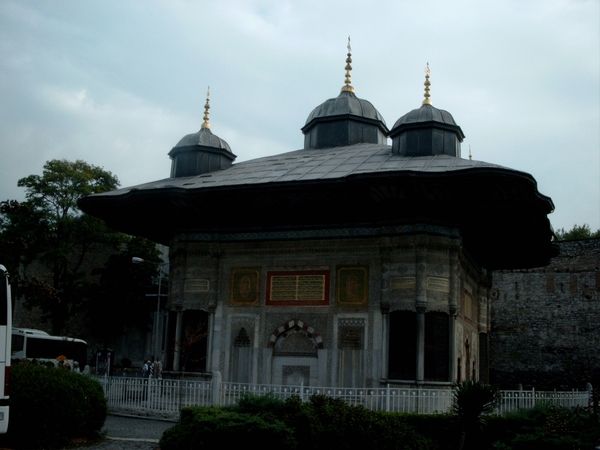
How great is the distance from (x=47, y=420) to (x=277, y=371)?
709 centimetres

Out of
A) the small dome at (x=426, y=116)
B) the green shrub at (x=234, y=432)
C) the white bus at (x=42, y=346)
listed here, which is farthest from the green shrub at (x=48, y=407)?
the white bus at (x=42, y=346)

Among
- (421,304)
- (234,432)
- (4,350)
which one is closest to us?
(4,350)

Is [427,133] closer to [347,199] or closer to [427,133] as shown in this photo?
[427,133]

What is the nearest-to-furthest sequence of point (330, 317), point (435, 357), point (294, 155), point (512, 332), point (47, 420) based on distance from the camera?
1. point (47, 420)
2. point (435, 357)
3. point (330, 317)
4. point (294, 155)
5. point (512, 332)

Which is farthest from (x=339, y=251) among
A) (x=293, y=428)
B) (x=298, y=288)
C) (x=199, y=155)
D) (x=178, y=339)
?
(x=293, y=428)

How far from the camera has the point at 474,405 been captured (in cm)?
1052

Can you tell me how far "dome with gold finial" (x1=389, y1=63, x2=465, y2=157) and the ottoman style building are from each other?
0.11 feet

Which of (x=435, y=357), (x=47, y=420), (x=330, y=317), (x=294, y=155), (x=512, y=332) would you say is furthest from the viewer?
(x=512, y=332)

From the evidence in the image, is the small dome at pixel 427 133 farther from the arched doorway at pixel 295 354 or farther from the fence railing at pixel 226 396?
the fence railing at pixel 226 396

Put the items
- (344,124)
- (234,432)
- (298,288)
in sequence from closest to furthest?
1. (234,432)
2. (298,288)
3. (344,124)

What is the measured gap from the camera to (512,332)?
32.9m

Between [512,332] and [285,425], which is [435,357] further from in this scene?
[512,332]

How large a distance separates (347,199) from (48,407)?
26.5 feet

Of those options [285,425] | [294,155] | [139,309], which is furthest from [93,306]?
[285,425]
